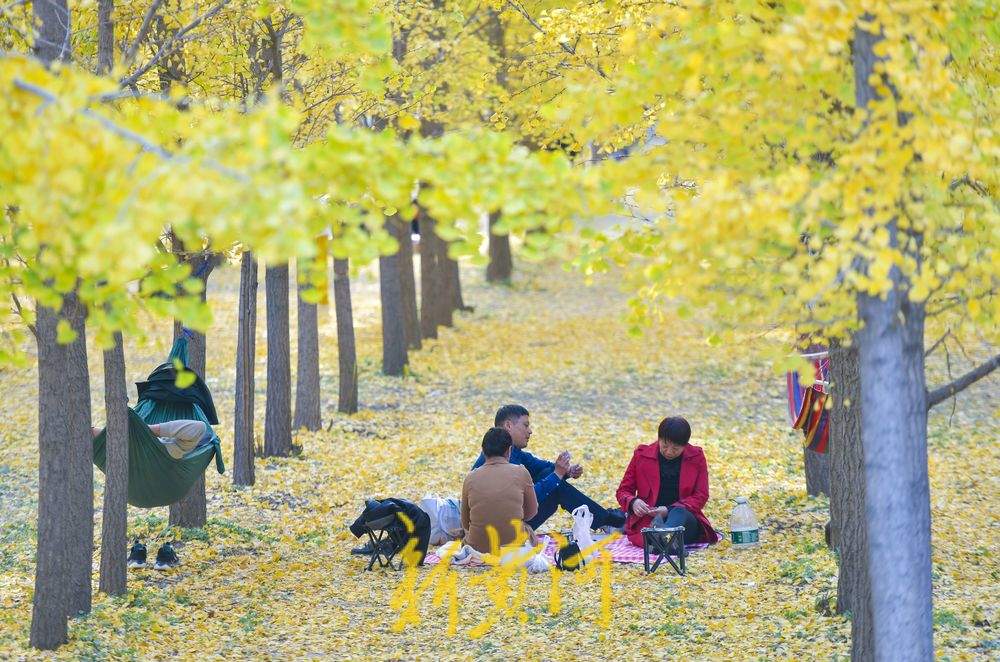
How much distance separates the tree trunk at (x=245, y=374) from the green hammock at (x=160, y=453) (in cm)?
141

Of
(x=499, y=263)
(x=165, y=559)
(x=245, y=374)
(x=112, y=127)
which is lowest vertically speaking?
(x=165, y=559)

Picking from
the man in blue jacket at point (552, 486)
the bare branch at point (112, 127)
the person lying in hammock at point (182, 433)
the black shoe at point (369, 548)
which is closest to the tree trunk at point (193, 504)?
the person lying in hammock at point (182, 433)

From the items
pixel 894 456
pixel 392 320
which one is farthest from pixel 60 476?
pixel 392 320

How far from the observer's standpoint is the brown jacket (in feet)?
25.7

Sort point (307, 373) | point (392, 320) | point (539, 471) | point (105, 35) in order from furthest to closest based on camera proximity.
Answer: point (392, 320), point (307, 373), point (539, 471), point (105, 35)

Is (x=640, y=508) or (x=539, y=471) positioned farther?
(x=539, y=471)

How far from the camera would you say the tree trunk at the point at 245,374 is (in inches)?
395

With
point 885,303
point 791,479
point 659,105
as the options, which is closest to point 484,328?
point 791,479

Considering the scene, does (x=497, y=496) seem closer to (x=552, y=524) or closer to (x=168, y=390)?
(x=552, y=524)

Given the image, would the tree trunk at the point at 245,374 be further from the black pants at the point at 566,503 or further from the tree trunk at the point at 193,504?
the black pants at the point at 566,503

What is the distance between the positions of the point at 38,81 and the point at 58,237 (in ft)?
1.77

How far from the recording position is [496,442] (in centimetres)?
791

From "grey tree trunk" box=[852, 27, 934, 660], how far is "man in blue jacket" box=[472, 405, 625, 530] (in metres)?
4.20

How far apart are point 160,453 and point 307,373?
5203mm
